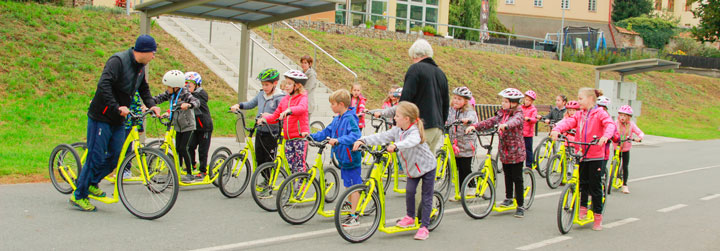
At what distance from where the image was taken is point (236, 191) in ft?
29.1

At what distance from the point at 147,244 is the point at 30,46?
44.5 ft

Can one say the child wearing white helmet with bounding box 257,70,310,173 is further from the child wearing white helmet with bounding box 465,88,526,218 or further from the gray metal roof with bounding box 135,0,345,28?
the gray metal roof with bounding box 135,0,345,28

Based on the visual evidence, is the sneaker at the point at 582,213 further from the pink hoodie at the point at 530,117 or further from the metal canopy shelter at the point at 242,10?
the metal canopy shelter at the point at 242,10

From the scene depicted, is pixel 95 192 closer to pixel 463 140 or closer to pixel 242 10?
pixel 463 140

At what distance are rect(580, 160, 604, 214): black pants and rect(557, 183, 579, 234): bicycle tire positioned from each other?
276mm

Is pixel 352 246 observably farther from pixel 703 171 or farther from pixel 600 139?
pixel 703 171

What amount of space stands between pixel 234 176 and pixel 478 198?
10.1 ft

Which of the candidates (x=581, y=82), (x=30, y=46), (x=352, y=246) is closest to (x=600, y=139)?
(x=352, y=246)

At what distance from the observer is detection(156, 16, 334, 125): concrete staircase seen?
65.9ft

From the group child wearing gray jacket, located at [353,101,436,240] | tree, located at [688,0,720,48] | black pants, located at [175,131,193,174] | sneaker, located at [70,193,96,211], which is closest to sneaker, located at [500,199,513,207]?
child wearing gray jacket, located at [353,101,436,240]

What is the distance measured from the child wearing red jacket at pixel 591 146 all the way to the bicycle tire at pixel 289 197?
2.85 meters

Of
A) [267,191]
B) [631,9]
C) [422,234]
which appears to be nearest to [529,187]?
[422,234]

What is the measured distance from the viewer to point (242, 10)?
43.8 feet

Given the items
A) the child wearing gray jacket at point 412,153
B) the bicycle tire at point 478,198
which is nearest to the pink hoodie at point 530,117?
the bicycle tire at point 478,198
